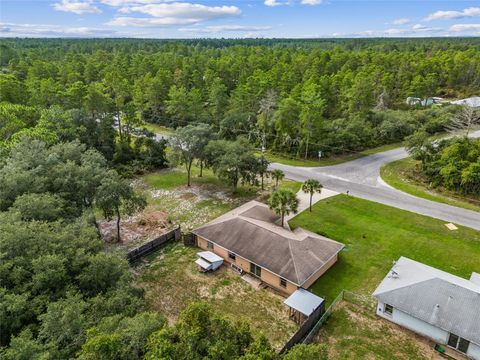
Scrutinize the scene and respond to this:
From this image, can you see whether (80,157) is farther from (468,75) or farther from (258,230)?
(468,75)

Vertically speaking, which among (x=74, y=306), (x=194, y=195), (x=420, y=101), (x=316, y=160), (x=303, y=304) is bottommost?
(x=194, y=195)

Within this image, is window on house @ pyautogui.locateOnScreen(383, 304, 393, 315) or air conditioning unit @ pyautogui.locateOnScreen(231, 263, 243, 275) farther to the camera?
air conditioning unit @ pyautogui.locateOnScreen(231, 263, 243, 275)

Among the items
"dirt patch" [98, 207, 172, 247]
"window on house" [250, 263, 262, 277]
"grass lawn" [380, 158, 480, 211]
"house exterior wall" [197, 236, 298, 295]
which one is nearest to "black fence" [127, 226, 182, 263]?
"dirt patch" [98, 207, 172, 247]

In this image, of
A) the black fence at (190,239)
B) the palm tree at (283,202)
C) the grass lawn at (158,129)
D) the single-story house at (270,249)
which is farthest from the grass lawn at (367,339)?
the grass lawn at (158,129)

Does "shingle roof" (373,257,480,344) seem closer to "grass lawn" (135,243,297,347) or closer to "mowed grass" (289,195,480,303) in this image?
"mowed grass" (289,195,480,303)

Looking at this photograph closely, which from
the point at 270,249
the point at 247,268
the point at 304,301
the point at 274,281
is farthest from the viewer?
the point at 247,268

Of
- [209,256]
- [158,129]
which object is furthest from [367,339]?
[158,129]

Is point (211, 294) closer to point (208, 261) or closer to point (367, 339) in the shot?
point (208, 261)
